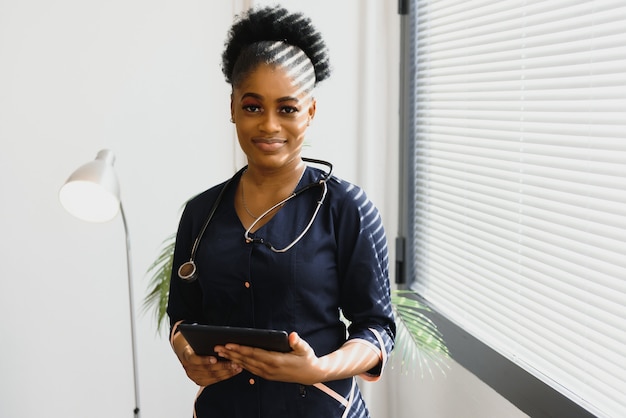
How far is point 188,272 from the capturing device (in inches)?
48.3

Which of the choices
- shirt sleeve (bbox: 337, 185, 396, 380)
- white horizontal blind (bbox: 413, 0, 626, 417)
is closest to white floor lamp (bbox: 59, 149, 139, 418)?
shirt sleeve (bbox: 337, 185, 396, 380)

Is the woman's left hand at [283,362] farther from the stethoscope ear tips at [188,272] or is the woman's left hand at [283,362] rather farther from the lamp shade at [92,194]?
the lamp shade at [92,194]

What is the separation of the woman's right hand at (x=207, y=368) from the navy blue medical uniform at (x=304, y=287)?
44 mm

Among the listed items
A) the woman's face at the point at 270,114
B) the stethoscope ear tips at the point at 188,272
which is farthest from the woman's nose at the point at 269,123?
the stethoscope ear tips at the point at 188,272

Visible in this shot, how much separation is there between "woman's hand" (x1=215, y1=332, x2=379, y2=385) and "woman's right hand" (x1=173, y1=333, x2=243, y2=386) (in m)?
0.03

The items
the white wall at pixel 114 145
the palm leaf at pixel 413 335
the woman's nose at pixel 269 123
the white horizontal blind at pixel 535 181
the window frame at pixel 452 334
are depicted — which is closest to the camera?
the woman's nose at pixel 269 123

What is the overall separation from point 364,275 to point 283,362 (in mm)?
207

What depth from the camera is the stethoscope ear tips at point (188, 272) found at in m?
1.22

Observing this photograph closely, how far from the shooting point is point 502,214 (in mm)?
1726

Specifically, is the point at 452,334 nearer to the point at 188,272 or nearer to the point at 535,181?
the point at 535,181

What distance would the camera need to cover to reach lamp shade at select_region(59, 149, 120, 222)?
161 centimetres

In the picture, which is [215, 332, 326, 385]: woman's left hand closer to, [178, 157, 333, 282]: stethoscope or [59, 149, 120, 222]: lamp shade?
[178, 157, 333, 282]: stethoscope

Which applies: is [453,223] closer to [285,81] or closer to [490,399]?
[490,399]

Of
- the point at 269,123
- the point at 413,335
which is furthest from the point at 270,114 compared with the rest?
the point at 413,335
